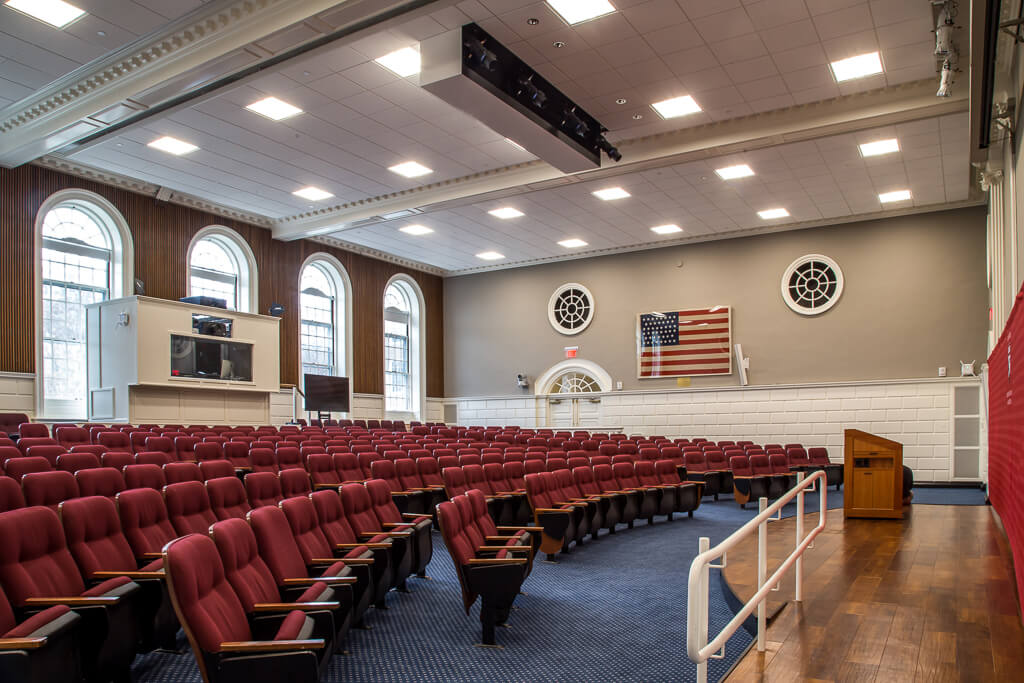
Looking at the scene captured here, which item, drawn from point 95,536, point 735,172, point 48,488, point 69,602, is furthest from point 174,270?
point 69,602

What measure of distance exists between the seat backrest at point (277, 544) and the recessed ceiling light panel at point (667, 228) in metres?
12.4

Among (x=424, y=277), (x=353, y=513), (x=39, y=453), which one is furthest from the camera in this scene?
(x=424, y=277)

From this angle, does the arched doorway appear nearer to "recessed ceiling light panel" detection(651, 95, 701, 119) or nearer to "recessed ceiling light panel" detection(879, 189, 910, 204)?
"recessed ceiling light panel" detection(879, 189, 910, 204)

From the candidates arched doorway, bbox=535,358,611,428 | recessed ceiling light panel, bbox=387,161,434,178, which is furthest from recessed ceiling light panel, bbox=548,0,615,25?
arched doorway, bbox=535,358,611,428

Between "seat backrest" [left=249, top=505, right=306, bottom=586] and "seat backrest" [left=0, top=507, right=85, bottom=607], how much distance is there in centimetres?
85

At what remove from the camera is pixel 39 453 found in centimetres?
631

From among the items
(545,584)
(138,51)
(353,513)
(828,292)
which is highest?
(138,51)

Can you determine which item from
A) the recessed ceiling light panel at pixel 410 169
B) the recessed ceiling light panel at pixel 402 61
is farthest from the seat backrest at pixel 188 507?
the recessed ceiling light panel at pixel 410 169

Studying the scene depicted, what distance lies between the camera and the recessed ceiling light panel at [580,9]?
7212 mm

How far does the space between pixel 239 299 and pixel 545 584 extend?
11.2 m

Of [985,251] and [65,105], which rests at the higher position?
[65,105]

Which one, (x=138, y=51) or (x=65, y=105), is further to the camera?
(x=65, y=105)

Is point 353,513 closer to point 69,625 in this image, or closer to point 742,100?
point 69,625

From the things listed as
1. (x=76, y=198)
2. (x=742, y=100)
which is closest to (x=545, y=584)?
(x=742, y=100)
